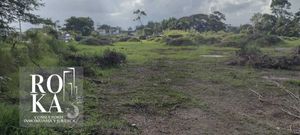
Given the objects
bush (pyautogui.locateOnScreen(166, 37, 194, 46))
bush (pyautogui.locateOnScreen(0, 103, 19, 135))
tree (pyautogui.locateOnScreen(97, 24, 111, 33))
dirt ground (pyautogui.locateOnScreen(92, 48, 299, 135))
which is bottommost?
dirt ground (pyautogui.locateOnScreen(92, 48, 299, 135))

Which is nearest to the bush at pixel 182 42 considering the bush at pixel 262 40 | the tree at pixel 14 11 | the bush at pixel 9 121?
the bush at pixel 262 40

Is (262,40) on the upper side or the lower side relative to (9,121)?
upper

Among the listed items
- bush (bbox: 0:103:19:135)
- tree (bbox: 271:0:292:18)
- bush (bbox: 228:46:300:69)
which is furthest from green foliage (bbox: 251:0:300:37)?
bush (bbox: 0:103:19:135)

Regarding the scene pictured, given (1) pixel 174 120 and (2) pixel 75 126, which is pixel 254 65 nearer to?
(1) pixel 174 120

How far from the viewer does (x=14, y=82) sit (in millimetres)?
8922

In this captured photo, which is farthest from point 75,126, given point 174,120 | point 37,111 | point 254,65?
point 254,65

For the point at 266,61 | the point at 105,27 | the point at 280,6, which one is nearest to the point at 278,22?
the point at 280,6

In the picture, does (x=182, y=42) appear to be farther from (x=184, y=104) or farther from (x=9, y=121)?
(x=9, y=121)

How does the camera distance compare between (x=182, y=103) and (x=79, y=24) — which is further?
(x=79, y=24)

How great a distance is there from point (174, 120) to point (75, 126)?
7.19 ft

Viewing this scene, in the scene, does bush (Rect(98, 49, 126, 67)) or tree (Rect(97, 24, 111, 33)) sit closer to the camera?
bush (Rect(98, 49, 126, 67))

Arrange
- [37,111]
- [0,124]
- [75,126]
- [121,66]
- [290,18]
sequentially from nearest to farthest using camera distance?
[0,124]
[75,126]
[37,111]
[121,66]
[290,18]

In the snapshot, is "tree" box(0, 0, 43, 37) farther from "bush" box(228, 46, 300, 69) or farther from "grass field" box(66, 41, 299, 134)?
"bush" box(228, 46, 300, 69)

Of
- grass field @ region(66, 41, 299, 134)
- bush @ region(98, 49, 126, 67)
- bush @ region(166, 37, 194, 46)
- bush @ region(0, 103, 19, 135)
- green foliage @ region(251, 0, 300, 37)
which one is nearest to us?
bush @ region(0, 103, 19, 135)
